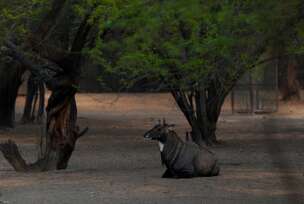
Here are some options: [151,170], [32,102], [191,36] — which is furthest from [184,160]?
[32,102]

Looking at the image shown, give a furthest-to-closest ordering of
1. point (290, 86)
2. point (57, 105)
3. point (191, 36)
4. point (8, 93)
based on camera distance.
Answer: point (290, 86) → point (8, 93) → point (57, 105) → point (191, 36)

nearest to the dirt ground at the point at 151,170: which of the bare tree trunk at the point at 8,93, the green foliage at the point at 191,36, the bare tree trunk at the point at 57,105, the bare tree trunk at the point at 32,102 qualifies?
the bare tree trunk at the point at 57,105

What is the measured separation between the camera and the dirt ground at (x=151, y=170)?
13.8 m

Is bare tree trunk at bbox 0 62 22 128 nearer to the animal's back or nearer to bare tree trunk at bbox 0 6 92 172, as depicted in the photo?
bare tree trunk at bbox 0 6 92 172

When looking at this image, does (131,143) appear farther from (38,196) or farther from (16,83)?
(38,196)

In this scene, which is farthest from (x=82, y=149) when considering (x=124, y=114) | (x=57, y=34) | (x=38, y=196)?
(x=124, y=114)

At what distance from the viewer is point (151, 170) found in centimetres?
1956

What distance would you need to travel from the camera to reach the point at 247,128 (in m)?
33.5

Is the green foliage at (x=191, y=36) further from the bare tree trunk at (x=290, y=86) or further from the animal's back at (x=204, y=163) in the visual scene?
the bare tree trunk at (x=290, y=86)

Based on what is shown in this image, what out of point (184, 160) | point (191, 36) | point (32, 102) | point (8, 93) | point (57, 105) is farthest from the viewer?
point (32, 102)

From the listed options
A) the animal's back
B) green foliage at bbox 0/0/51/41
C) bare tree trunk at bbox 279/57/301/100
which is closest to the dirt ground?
the animal's back

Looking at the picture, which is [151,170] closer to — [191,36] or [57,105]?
[57,105]

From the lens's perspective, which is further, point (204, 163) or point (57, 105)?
point (57, 105)

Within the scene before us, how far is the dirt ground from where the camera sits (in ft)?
45.2
